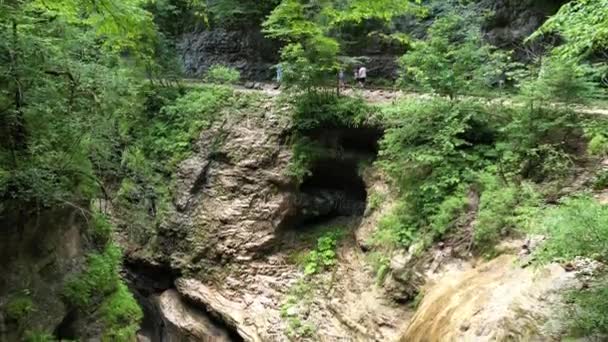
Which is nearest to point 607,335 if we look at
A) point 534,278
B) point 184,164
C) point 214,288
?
point 534,278

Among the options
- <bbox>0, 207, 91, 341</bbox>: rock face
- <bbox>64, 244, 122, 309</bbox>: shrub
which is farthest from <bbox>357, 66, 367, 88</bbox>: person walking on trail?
<bbox>0, 207, 91, 341</bbox>: rock face

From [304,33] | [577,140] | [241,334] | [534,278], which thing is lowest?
[241,334]

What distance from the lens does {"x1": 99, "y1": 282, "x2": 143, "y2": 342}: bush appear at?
8.73 m

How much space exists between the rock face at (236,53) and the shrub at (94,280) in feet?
42.4

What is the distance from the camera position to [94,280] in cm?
868

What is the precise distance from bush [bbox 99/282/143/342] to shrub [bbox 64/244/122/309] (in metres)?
0.18

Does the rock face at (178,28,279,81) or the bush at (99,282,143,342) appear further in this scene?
the rock face at (178,28,279,81)

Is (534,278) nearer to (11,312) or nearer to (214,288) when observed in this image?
(11,312)

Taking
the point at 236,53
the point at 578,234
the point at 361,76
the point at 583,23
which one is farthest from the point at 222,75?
the point at 578,234

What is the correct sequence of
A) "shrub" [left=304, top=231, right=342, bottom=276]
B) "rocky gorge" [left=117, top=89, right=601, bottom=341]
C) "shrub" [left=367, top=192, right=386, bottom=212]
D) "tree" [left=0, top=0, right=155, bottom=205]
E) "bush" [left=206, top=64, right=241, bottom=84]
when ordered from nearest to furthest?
"tree" [left=0, top=0, right=155, bottom=205], "rocky gorge" [left=117, top=89, right=601, bottom=341], "shrub" [left=367, top=192, right=386, bottom=212], "shrub" [left=304, top=231, right=342, bottom=276], "bush" [left=206, top=64, right=241, bottom=84]

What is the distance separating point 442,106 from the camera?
10352mm

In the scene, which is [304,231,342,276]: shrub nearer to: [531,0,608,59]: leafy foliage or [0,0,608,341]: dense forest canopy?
[0,0,608,341]: dense forest canopy

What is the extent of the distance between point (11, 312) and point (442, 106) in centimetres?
823

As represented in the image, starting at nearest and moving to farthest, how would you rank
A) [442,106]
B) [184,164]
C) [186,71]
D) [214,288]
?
1. [442,106]
2. [214,288]
3. [184,164]
4. [186,71]
